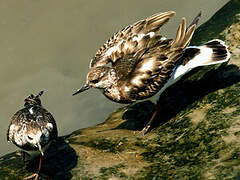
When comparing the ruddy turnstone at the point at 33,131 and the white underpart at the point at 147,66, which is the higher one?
the white underpart at the point at 147,66

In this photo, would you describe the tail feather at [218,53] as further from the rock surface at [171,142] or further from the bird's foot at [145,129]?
the bird's foot at [145,129]

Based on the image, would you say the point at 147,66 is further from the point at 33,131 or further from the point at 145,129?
the point at 33,131

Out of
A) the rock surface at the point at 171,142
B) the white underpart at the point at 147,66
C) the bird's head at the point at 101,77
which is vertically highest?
the bird's head at the point at 101,77

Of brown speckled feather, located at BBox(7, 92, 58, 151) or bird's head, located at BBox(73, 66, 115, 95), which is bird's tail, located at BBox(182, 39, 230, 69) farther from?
brown speckled feather, located at BBox(7, 92, 58, 151)

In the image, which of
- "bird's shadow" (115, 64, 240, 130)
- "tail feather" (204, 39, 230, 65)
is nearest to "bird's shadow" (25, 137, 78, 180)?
"bird's shadow" (115, 64, 240, 130)

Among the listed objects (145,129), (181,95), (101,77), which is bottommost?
(145,129)

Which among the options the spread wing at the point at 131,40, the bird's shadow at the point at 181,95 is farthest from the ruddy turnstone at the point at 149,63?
the bird's shadow at the point at 181,95

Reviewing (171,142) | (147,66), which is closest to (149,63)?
(147,66)
